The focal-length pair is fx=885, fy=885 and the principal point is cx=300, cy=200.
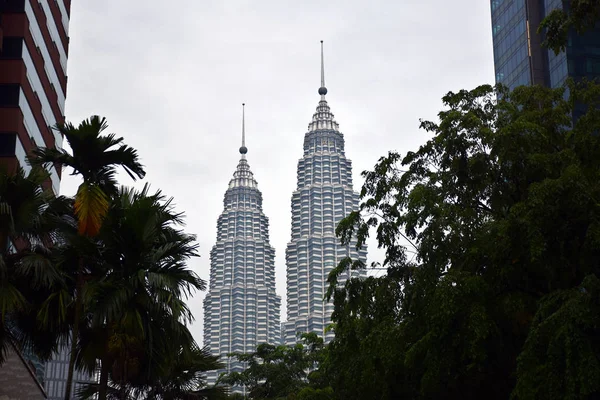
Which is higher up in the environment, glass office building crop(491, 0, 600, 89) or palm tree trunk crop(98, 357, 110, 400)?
glass office building crop(491, 0, 600, 89)

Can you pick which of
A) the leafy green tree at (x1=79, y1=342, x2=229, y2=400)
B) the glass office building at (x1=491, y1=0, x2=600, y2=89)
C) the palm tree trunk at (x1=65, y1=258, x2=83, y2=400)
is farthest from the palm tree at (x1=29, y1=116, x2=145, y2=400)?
the glass office building at (x1=491, y1=0, x2=600, y2=89)

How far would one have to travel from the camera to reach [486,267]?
22.7m

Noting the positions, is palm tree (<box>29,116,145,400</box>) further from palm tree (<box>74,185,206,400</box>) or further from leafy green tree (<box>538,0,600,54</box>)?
leafy green tree (<box>538,0,600,54</box>)

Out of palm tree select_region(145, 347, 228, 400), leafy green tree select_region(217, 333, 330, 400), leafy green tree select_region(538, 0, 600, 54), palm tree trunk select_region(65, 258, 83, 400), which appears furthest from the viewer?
leafy green tree select_region(217, 333, 330, 400)

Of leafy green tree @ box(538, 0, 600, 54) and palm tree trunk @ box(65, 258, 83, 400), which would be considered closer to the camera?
palm tree trunk @ box(65, 258, 83, 400)

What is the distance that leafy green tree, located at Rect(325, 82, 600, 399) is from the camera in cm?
1875

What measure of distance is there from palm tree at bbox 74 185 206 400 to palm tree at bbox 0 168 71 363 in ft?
2.59

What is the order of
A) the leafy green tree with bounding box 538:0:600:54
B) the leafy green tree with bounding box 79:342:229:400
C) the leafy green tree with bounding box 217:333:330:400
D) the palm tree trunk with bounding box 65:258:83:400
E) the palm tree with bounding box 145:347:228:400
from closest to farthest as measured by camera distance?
1. the palm tree trunk with bounding box 65:258:83:400
2. the leafy green tree with bounding box 538:0:600:54
3. the leafy green tree with bounding box 79:342:229:400
4. the palm tree with bounding box 145:347:228:400
5. the leafy green tree with bounding box 217:333:330:400

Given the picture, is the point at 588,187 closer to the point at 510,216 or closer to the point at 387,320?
the point at 510,216

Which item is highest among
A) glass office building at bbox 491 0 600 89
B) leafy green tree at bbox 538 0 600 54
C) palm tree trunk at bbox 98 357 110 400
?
glass office building at bbox 491 0 600 89

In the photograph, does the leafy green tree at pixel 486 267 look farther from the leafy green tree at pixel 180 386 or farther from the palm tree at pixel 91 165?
the palm tree at pixel 91 165

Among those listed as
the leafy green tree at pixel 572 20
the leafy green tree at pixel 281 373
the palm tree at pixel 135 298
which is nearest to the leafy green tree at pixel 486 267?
the leafy green tree at pixel 572 20

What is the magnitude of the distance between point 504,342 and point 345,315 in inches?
216

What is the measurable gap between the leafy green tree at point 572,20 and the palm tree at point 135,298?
8.86 metres
